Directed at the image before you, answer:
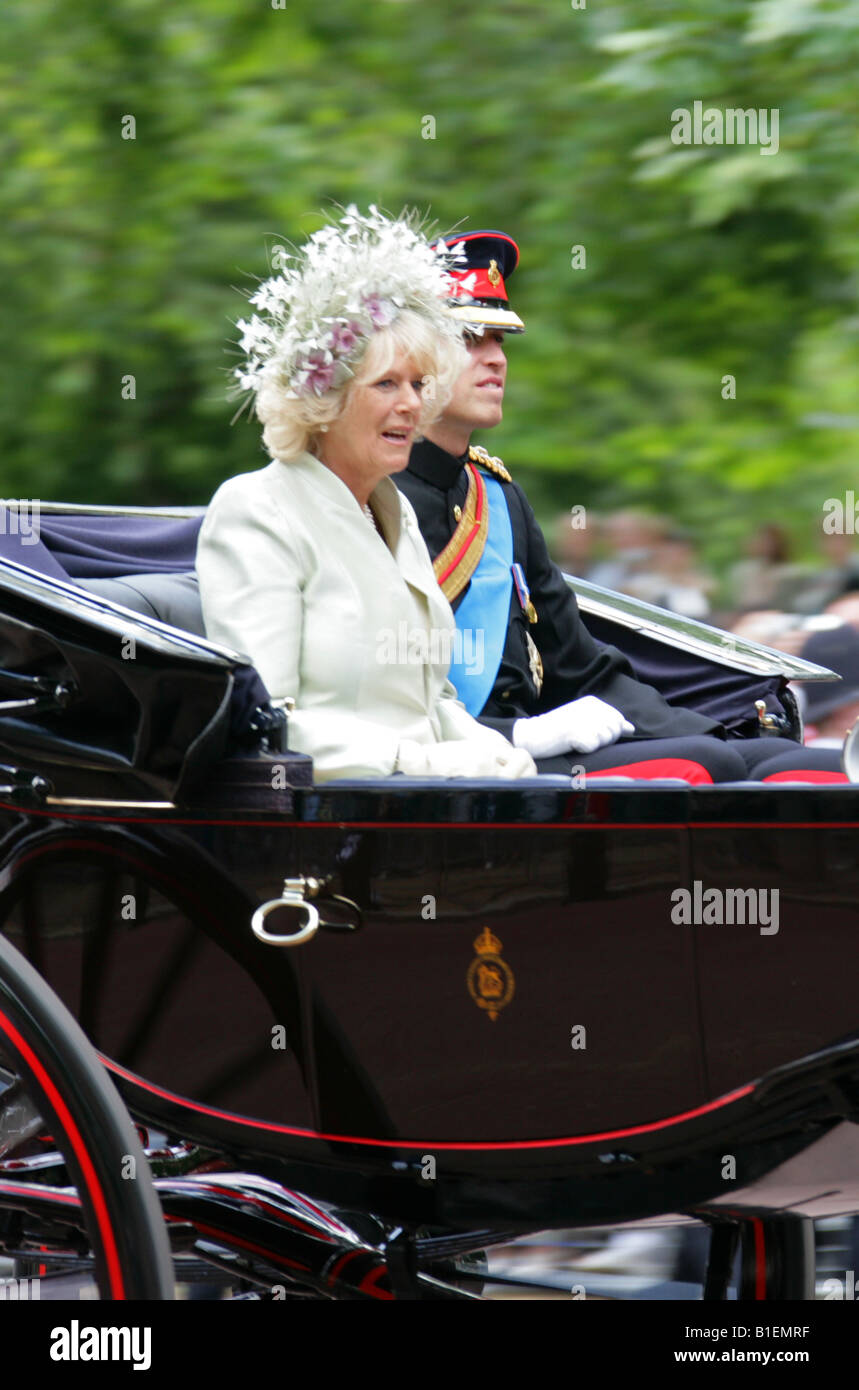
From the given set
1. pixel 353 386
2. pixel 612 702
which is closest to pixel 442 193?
pixel 612 702

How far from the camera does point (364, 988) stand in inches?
78.5

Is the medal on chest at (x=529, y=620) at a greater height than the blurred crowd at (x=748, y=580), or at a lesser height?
lesser

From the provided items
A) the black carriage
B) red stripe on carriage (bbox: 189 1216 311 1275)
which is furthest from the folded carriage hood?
red stripe on carriage (bbox: 189 1216 311 1275)

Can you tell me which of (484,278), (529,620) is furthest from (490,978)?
(484,278)

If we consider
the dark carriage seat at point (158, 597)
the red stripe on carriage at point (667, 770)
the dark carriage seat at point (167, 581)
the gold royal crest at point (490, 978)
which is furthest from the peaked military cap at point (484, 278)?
the gold royal crest at point (490, 978)

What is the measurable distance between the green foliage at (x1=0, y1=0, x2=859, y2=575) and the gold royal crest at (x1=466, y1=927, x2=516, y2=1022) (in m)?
2.84

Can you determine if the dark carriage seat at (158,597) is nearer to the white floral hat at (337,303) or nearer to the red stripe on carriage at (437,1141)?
the white floral hat at (337,303)

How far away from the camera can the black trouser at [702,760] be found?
2.46m

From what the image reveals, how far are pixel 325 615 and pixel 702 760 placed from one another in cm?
61

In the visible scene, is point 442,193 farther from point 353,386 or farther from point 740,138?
point 353,386

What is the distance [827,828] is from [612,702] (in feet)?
4.09

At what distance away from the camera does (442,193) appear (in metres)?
5.02

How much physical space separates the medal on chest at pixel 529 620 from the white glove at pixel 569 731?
0.78 feet

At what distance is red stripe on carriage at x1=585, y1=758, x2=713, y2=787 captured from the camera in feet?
8.00
